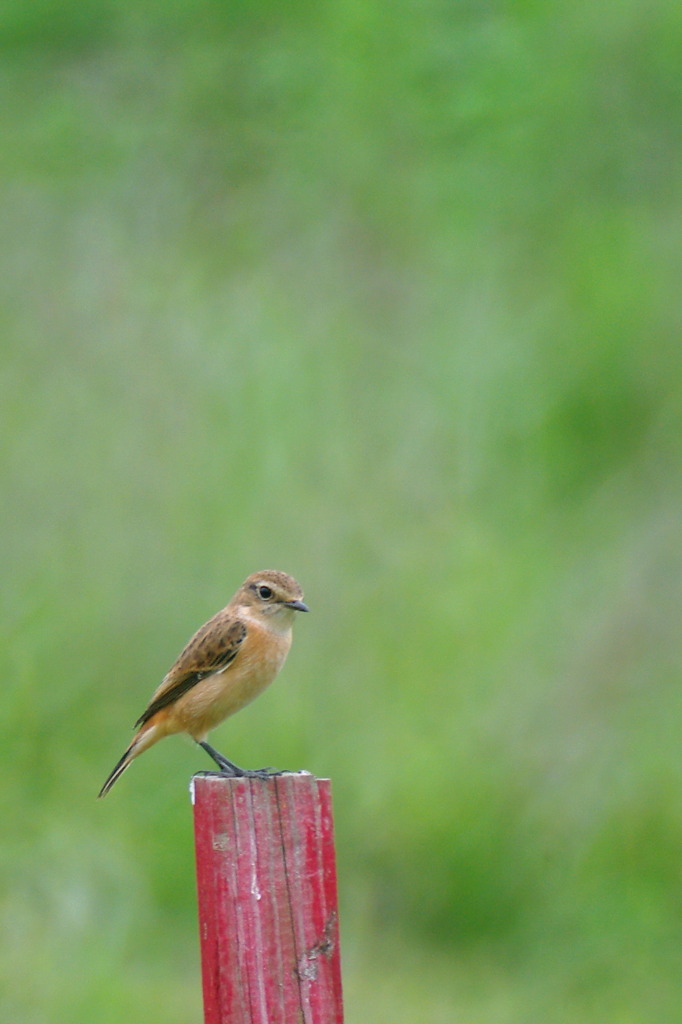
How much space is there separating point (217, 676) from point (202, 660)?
74mm

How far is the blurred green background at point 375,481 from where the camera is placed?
982 cm

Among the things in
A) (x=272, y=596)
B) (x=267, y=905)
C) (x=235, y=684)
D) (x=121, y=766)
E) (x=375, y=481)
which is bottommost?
(x=267, y=905)

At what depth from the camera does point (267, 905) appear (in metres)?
3.04

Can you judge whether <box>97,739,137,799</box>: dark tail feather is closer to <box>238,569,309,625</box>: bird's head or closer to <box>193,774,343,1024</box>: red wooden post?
<box>238,569,309,625</box>: bird's head

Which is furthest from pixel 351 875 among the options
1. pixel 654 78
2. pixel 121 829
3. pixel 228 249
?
pixel 654 78

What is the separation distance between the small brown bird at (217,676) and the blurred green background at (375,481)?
3.98m

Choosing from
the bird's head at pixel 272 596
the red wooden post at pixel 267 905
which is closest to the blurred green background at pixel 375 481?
the bird's head at pixel 272 596

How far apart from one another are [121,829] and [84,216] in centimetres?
458

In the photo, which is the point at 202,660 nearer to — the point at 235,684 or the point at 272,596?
the point at 235,684

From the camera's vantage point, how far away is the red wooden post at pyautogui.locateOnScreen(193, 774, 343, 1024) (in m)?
3.03

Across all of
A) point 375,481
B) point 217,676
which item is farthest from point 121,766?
point 375,481

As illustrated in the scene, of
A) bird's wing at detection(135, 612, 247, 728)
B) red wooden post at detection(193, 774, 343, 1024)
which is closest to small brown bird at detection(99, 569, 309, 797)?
bird's wing at detection(135, 612, 247, 728)

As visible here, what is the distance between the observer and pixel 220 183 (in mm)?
12453

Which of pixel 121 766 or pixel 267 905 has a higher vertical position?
pixel 121 766
